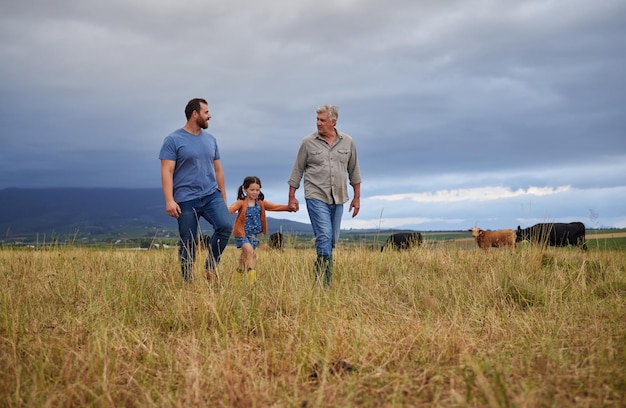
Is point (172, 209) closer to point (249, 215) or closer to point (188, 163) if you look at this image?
point (188, 163)

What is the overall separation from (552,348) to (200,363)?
2347mm

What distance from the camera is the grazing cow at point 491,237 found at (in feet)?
46.4

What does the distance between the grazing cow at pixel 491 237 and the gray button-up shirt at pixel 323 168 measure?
753 cm

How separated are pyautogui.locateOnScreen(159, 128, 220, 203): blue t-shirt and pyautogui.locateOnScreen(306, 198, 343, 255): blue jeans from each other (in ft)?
4.49

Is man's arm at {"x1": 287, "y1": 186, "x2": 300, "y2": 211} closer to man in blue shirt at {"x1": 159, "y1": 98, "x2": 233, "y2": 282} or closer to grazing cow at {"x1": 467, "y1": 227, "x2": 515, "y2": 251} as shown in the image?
man in blue shirt at {"x1": 159, "y1": 98, "x2": 233, "y2": 282}

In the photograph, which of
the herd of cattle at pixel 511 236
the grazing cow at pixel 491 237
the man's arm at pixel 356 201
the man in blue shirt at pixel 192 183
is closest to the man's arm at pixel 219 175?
the man in blue shirt at pixel 192 183

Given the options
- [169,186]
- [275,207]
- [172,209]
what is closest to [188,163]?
[169,186]

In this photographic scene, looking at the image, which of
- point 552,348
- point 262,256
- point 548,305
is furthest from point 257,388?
point 262,256

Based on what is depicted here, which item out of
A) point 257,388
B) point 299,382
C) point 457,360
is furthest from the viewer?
point 457,360

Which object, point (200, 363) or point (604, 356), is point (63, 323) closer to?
point (200, 363)

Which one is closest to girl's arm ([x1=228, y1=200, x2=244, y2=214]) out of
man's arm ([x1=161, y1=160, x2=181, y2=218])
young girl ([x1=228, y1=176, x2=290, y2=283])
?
young girl ([x1=228, y1=176, x2=290, y2=283])

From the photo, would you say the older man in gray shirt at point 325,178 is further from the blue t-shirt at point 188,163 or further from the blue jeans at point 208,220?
the blue t-shirt at point 188,163

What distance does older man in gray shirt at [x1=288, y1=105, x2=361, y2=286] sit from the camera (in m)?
7.37

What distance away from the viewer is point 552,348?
3861 millimetres
